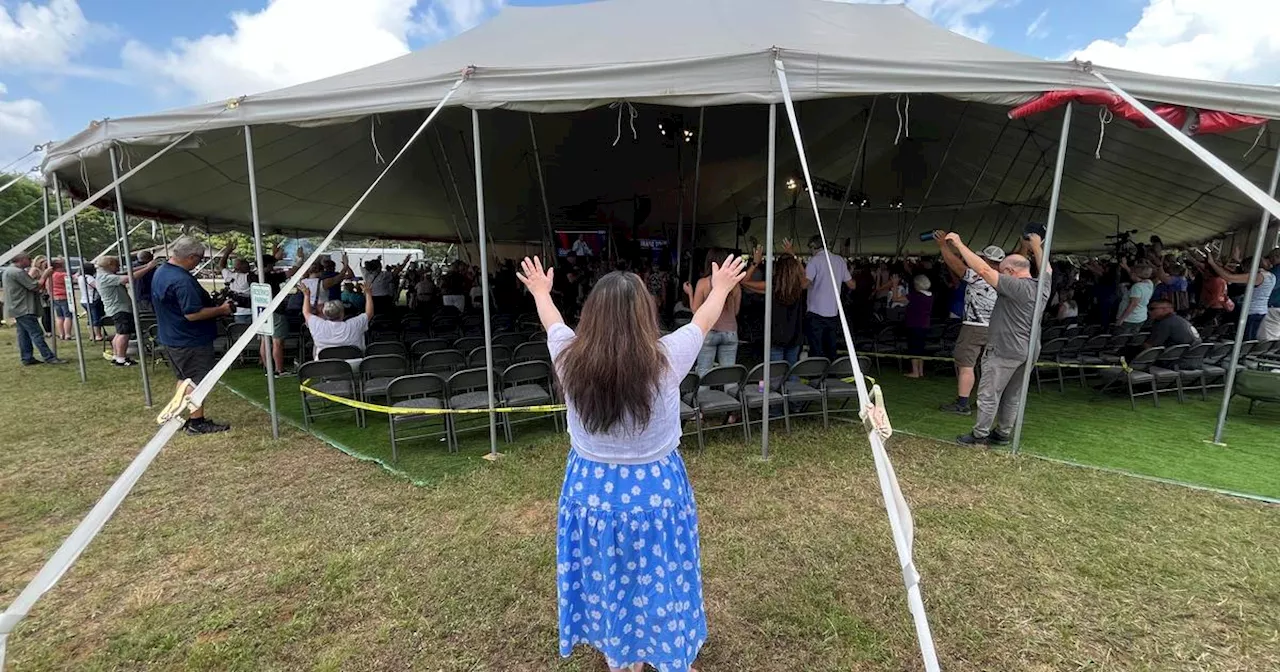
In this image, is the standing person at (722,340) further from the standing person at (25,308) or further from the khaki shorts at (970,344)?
the standing person at (25,308)

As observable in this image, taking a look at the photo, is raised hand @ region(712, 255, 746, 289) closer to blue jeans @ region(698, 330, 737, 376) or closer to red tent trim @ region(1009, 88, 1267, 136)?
blue jeans @ region(698, 330, 737, 376)

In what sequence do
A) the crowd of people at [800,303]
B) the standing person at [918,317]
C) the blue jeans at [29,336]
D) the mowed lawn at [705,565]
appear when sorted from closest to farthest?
1. the mowed lawn at [705,565]
2. the crowd of people at [800,303]
3. the standing person at [918,317]
4. the blue jeans at [29,336]

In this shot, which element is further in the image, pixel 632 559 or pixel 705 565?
pixel 705 565

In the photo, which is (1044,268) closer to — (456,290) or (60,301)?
(456,290)

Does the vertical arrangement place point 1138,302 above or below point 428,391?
above

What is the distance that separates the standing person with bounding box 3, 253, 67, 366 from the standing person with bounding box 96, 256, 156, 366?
1.00 metres

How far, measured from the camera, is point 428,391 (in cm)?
491

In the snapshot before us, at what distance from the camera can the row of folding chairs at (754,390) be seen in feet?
16.4

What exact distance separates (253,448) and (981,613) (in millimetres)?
5733

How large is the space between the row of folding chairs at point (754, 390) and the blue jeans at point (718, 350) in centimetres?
33

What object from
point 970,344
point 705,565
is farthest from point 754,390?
point 705,565

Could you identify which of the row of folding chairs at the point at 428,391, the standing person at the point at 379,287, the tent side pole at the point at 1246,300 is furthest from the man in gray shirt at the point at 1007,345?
the standing person at the point at 379,287

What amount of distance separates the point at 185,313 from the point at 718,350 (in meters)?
5.14

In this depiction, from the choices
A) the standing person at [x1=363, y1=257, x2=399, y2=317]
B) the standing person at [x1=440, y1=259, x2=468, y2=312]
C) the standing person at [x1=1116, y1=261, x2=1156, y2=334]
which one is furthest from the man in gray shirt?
the standing person at [x1=363, y1=257, x2=399, y2=317]
